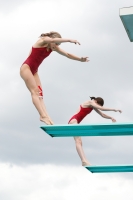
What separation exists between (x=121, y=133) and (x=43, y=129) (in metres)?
2.23

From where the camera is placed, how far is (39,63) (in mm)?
20344

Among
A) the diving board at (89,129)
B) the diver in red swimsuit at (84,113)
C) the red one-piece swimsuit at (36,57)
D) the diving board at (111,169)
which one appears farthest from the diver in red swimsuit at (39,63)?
the diving board at (111,169)

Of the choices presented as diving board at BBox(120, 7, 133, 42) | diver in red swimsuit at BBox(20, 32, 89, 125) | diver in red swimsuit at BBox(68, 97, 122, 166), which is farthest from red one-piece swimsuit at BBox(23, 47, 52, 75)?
diving board at BBox(120, 7, 133, 42)

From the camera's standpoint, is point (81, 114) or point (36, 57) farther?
point (81, 114)

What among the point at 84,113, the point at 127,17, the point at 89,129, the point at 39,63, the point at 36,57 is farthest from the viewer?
the point at 127,17

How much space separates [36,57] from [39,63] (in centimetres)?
22

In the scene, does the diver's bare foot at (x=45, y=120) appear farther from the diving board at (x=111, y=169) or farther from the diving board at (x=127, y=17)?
the diving board at (x=127, y=17)

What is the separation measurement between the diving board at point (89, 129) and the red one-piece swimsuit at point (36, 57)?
1.65 m

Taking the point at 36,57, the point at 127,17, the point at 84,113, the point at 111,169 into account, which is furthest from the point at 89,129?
the point at 127,17

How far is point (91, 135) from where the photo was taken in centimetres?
2136

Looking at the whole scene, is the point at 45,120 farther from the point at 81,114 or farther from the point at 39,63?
the point at 81,114

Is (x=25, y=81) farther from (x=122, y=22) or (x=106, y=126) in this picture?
(x=122, y=22)

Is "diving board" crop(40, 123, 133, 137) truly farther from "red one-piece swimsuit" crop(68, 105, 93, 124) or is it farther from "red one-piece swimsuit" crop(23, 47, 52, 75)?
"red one-piece swimsuit" crop(68, 105, 93, 124)

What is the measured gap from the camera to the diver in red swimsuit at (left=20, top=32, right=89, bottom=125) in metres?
20.0
